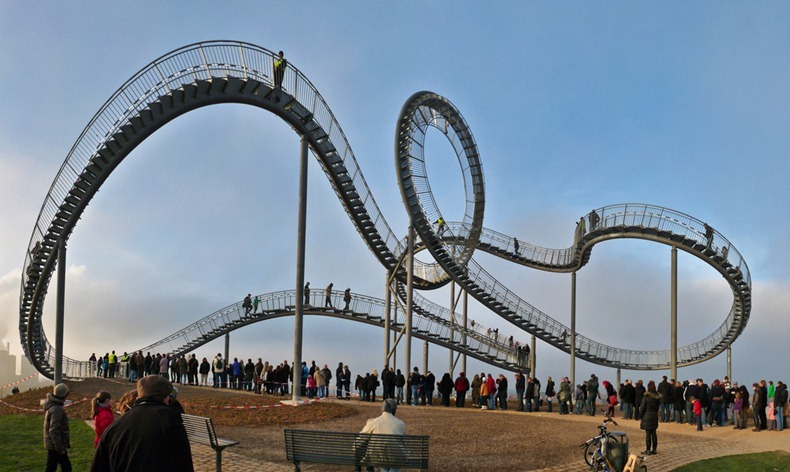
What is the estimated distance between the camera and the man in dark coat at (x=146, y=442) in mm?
5246

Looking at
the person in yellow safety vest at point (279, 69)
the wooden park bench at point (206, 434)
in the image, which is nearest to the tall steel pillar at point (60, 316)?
the person in yellow safety vest at point (279, 69)

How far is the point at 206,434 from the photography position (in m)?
13.0

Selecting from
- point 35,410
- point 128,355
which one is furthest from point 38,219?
point 128,355

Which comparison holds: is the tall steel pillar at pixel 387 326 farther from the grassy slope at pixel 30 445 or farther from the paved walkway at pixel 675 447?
the grassy slope at pixel 30 445

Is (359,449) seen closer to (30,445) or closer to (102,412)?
(102,412)

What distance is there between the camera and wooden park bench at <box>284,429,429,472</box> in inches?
426

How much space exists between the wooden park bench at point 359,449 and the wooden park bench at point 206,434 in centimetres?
116

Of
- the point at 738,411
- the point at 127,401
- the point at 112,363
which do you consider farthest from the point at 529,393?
the point at 127,401

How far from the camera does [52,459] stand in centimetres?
1230

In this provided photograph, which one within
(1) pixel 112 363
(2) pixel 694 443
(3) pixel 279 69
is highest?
(3) pixel 279 69

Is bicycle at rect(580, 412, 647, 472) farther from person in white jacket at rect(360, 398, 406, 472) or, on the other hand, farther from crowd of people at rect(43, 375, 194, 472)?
crowd of people at rect(43, 375, 194, 472)

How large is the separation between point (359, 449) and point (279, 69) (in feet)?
63.8

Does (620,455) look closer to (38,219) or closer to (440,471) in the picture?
(440,471)

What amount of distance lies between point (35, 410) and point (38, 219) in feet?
21.5
